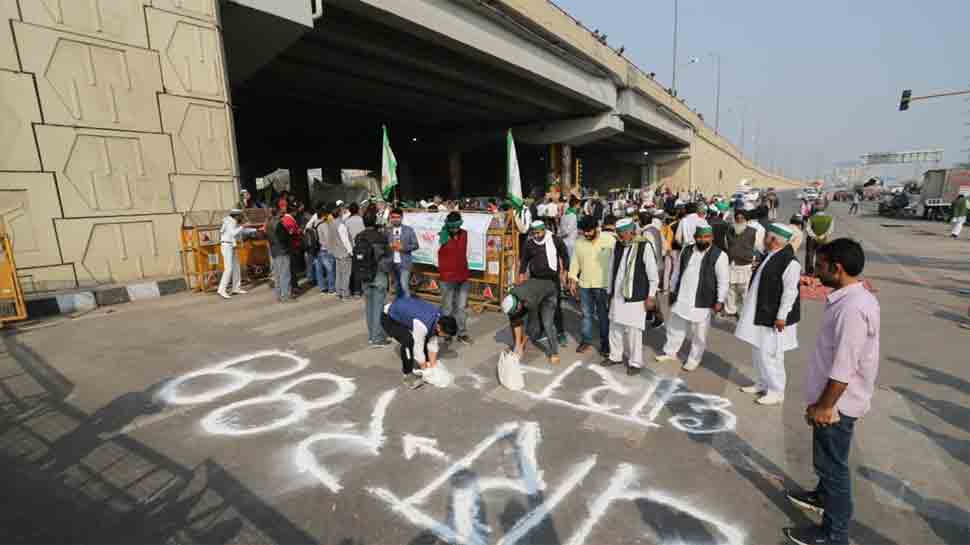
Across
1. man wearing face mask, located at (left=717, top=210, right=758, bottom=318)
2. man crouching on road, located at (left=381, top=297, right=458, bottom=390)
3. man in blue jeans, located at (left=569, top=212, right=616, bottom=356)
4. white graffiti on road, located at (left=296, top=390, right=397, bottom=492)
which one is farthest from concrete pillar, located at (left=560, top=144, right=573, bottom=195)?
white graffiti on road, located at (left=296, top=390, right=397, bottom=492)

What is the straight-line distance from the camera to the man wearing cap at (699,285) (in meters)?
5.23

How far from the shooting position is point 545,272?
5727 millimetres

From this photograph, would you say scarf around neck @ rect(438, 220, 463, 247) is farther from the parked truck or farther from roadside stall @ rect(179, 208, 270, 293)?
the parked truck

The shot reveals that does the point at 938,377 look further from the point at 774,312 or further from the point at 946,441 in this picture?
the point at 774,312

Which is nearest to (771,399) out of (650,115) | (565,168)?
(565,168)

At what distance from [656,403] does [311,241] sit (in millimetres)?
7748

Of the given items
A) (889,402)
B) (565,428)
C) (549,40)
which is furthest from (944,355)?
(549,40)

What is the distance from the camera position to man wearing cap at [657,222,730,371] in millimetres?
5230

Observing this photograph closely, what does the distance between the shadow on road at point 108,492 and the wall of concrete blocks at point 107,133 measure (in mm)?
5778

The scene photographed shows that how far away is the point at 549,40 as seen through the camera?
67.3 feet

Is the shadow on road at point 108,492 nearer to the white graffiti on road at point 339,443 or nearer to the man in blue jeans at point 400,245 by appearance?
the white graffiti on road at point 339,443

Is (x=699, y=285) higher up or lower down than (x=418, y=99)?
lower down

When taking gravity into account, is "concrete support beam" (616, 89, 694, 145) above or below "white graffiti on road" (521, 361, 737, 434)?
above

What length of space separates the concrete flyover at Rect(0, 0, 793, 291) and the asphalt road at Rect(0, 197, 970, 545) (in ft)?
12.1
